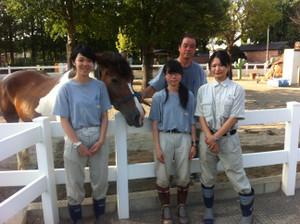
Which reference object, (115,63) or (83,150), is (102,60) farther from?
(83,150)

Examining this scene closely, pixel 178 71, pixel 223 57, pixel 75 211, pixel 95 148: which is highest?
pixel 223 57

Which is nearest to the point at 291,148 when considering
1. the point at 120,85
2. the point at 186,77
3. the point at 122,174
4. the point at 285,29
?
the point at 186,77

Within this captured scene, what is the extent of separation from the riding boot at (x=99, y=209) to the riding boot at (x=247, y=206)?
1307 millimetres

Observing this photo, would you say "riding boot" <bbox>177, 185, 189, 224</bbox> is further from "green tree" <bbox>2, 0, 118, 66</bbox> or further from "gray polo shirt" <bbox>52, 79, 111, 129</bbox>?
→ "green tree" <bbox>2, 0, 118, 66</bbox>

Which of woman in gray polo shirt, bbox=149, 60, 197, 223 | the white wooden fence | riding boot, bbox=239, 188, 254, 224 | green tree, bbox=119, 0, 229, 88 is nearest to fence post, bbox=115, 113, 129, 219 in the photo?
the white wooden fence

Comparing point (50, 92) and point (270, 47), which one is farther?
point (270, 47)

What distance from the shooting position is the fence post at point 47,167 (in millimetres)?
2363

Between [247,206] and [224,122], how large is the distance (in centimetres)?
84

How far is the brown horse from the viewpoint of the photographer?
93.3 inches

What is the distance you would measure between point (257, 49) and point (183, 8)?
3938cm

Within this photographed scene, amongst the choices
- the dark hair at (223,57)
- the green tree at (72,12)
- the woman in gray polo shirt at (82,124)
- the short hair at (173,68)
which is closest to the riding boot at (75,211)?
the woman in gray polo shirt at (82,124)

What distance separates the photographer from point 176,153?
7.79ft

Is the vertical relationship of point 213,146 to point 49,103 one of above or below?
below

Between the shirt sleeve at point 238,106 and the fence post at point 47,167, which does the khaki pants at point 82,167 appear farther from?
the shirt sleeve at point 238,106
